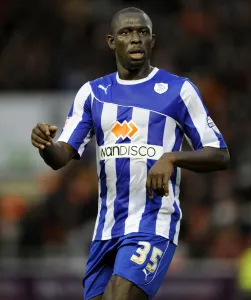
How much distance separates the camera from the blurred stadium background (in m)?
12.1

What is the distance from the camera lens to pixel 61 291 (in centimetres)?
1195

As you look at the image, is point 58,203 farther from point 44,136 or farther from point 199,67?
point 44,136

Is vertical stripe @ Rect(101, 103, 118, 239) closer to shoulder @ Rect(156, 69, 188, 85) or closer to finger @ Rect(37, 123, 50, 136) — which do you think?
shoulder @ Rect(156, 69, 188, 85)

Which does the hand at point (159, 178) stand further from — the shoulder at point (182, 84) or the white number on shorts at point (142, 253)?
the shoulder at point (182, 84)

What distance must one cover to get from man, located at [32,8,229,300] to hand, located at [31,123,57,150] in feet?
0.24

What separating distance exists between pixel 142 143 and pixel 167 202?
406 mm

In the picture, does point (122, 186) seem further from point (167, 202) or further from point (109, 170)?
point (167, 202)

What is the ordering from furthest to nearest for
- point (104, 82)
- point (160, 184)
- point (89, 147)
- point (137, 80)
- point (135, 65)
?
1. point (89, 147)
2. point (104, 82)
3. point (137, 80)
4. point (135, 65)
5. point (160, 184)

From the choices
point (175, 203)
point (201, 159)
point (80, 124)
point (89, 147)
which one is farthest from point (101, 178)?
point (89, 147)

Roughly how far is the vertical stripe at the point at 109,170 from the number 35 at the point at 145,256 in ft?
0.96

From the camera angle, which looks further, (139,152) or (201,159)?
(139,152)

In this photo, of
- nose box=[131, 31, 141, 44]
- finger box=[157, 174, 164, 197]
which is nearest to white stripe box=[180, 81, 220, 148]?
nose box=[131, 31, 141, 44]

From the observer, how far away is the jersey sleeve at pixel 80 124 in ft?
21.8

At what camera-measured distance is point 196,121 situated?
20.9 feet
